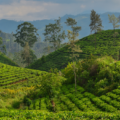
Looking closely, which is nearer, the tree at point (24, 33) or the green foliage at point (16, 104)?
the green foliage at point (16, 104)

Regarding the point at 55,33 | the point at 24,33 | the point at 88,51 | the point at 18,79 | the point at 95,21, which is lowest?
the point at 18,79

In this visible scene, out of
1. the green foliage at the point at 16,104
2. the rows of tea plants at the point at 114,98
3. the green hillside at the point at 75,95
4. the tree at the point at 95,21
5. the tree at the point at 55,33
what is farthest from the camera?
the tree at the point at 55,33

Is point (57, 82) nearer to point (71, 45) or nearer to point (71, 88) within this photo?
point (71, 88)

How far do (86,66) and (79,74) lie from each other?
5.47 feet

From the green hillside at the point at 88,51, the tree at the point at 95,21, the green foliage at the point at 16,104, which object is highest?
the tree at the point at 95,21

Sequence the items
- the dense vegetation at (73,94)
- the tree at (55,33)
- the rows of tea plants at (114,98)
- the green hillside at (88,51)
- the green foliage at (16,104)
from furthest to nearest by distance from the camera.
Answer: the tree at (55,33) < the green hillside at (88,51) < the green foliage at (16,104) < the rows of tea plants at (114,98) < the dense vegetation at (73,94)

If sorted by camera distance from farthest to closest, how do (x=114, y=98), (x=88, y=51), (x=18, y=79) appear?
(x=88, y=51) < (x=18, y=79) < (x=114, y=98)

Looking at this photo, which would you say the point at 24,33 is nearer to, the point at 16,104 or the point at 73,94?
the point at 16,104

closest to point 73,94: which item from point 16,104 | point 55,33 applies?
point 16,104

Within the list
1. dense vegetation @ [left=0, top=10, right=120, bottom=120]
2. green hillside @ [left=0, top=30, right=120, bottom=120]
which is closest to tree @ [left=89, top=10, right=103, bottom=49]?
dense vegetation @ [left=0, top=10, right=120, bottom=120]

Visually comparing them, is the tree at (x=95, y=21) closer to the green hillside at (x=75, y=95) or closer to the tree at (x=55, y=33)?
the tree at (x=55, y=33)

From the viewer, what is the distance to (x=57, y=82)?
1700cm

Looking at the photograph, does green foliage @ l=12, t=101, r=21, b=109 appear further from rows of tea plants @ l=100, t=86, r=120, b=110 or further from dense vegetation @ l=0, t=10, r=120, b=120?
rows of tea plants @ l=100, t=86, r=120, b=110

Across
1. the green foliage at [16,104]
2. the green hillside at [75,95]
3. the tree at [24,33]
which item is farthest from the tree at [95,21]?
the green foliage at [16,104]
